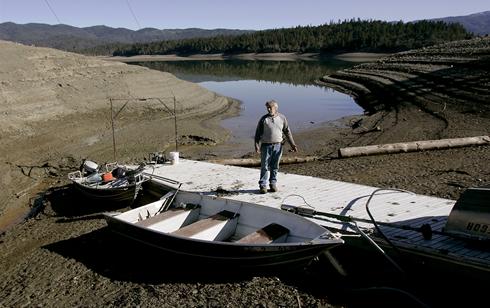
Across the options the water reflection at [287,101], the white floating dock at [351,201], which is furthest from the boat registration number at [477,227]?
the water reflection at [287,101]

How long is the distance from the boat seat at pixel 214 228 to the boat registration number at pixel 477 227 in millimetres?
4192

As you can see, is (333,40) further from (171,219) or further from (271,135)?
(171,219)

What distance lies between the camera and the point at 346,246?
8039mm

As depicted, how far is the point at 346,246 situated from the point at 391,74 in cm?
3948

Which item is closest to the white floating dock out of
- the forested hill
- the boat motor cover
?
the boat motor cover

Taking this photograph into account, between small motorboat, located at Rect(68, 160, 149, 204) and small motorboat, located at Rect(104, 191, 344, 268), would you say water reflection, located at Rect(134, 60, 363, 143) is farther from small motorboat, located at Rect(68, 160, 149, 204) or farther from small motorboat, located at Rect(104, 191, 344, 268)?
small motorboat, located at Rect(104, 191, 344, 268)

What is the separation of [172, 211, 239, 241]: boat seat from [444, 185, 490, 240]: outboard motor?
13.1 ft

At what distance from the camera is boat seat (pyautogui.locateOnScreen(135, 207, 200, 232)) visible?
9.02 metres

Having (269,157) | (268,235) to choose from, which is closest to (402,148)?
(269,157)

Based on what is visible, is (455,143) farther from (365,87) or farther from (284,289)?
(365,87)

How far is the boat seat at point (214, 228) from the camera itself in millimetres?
8398

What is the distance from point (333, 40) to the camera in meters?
118

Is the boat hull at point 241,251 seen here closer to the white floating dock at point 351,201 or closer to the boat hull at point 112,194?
the white floating dock at point 351,201

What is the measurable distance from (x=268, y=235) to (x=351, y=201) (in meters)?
2.32
